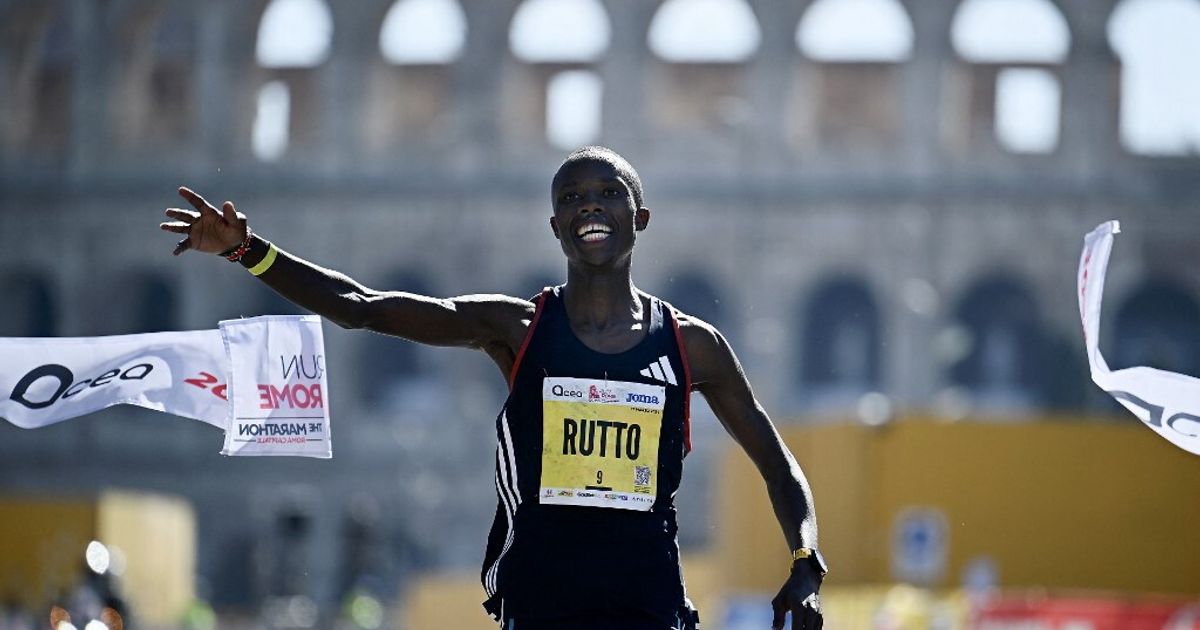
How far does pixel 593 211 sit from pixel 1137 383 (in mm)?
2165

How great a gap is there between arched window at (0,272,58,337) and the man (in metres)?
51.2

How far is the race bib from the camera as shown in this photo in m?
5.34

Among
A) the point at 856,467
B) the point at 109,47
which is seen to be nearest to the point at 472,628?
the point at 856,467

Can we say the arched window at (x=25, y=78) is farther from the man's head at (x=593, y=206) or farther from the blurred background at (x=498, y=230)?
the man's head at (x=593, y=206)

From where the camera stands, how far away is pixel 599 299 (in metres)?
5.45

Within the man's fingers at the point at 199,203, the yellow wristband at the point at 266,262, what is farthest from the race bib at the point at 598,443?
the man's fingers at the point at 199,203

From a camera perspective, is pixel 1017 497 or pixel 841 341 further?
pixel 841 341

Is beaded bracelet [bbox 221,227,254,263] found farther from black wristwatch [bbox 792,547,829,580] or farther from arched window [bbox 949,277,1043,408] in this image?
arched window [bbox 949,277,1043,408]

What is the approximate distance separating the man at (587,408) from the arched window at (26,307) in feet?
168

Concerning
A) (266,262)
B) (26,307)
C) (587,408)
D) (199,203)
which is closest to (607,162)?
(587,408)

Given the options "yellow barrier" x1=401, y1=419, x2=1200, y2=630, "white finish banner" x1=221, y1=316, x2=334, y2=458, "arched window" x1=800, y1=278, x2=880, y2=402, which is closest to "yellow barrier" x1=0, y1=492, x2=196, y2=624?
"yellow barrier" x1=401, y1=419, x2=1200, y2=630

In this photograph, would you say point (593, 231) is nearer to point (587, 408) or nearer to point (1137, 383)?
point (587, 408)

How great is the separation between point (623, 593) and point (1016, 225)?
48.5 metres

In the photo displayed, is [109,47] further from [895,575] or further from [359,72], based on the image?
[895,575]
